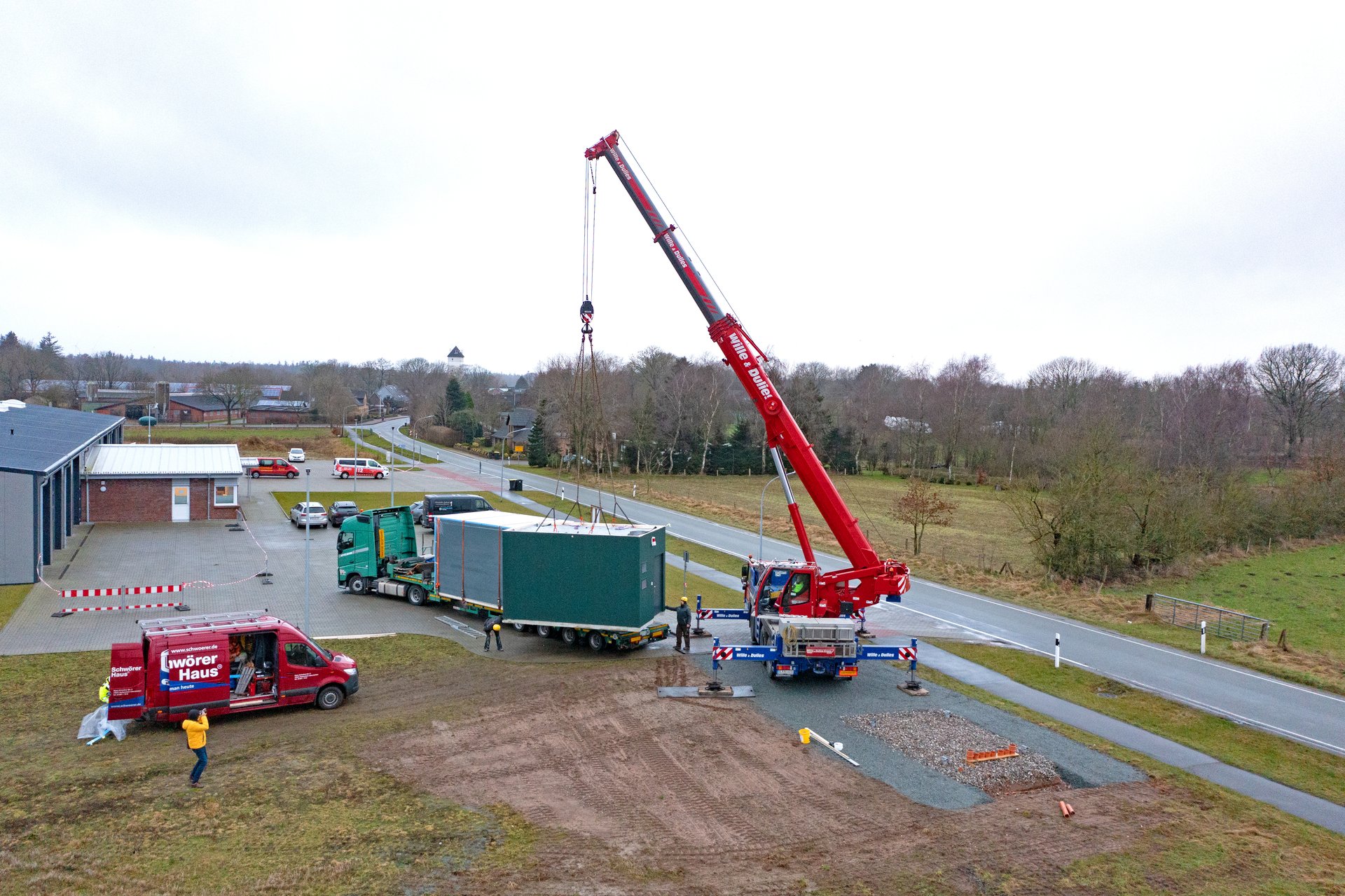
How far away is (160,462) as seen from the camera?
4088 centimetres

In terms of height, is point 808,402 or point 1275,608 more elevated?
point 808,402

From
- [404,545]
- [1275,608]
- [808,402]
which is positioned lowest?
[1275,608]

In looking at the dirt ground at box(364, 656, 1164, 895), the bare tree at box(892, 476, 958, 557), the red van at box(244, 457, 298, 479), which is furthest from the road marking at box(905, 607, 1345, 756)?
the red van at box(244, 457, 298, 479)

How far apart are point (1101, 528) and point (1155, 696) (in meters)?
16.2

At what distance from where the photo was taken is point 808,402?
7719cm

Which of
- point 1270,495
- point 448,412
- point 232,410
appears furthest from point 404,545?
point 232,410

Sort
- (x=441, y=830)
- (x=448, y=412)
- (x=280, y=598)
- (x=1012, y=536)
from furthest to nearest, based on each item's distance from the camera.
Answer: (x=448, y=412), (x=1012, y=536), (x=280, y=598), (x=441, y=830)

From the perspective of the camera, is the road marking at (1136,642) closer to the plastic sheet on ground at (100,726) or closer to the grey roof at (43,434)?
the plastic sheet on ground at (100,726)

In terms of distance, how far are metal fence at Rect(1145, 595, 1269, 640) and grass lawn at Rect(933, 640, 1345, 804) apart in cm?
742

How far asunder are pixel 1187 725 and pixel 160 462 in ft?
145

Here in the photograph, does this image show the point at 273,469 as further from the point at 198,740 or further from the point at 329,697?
the point at 198,740

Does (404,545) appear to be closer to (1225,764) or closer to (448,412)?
(1225,764)

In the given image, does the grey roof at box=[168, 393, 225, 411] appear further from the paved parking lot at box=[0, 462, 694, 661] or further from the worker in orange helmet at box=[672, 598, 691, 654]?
the worker in orange helmet at box=[672, 598, 691, 654]

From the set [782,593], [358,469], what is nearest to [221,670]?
[782,593]
